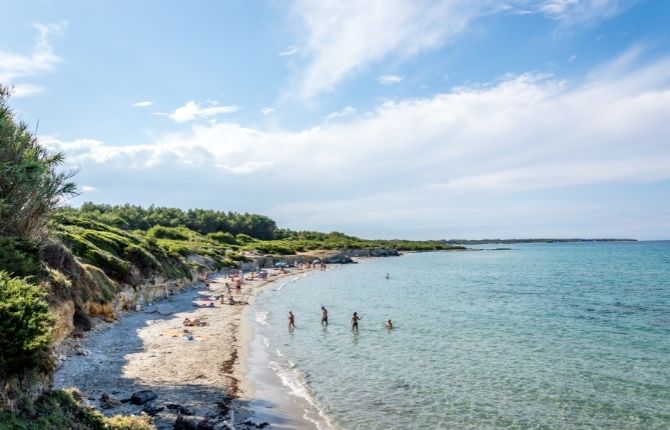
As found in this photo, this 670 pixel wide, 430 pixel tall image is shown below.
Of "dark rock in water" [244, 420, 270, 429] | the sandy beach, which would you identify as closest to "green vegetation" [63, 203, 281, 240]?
the sandy beach

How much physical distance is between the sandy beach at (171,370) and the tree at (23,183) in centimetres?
636

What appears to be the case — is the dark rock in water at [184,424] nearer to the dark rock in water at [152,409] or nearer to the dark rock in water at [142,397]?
the dark rock in water at [152,409]

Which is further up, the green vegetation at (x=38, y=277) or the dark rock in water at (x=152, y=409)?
the green vegetation at (x=38, y=277)

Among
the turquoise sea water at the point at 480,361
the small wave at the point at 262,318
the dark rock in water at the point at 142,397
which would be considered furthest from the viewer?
the small wave at the point at 262,318

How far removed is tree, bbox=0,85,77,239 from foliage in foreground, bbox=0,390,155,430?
8187 mm

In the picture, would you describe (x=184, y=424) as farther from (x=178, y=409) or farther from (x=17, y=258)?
(x=17, y=258)

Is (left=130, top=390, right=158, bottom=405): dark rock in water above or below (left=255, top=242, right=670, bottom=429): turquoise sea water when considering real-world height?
above

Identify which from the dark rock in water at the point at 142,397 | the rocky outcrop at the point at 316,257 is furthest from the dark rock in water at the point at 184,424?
the rocky outcrop at the point at 316,257

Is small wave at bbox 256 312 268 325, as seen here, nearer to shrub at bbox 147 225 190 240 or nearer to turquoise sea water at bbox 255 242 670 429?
turquoise sea water at bbox 255 242 670 429

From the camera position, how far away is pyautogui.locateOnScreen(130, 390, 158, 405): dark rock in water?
56.6 ft

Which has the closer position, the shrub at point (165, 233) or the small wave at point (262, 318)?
the small wave at point (262, 318)

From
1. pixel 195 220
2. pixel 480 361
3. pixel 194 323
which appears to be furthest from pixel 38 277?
pixel 195 220

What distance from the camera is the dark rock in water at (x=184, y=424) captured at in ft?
48.1

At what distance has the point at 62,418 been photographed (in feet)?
37.0
